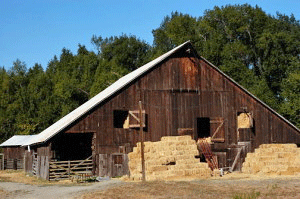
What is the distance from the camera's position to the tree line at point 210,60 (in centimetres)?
6225

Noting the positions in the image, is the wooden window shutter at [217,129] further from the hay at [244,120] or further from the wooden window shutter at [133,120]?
the wooden window shutter at [133,120]

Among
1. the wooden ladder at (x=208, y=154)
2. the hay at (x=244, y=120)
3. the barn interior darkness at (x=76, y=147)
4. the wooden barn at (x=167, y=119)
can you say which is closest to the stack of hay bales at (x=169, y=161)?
the wooden barn at (x=167, y=119)

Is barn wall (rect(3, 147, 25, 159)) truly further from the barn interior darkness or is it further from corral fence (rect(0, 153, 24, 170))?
the barn interior darkness

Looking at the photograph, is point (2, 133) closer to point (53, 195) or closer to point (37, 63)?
point (37, 63)

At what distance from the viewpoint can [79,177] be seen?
3141 centimetres

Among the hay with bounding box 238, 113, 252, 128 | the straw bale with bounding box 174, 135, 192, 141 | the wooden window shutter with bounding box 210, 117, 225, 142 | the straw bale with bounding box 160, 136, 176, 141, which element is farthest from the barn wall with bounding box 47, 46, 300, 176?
the straw bale with bounding box 174, 135, 192, 141

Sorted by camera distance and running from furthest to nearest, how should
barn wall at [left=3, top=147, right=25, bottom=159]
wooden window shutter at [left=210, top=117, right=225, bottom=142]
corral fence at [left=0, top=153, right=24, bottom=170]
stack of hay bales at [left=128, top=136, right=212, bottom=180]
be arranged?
barn wall at [left=3, top=147, right=25, bottom=159] < corral fence at [left=0, top=153, right=24, bottom=170] < wooden window shutter at [left=210, top=117, right=225, bottom=142] < stack of hay bales at [left=128, top=136, right=212, bottom=180]

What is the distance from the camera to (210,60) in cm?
6625

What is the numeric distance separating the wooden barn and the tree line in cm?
1973

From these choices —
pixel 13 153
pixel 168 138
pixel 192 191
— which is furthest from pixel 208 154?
pixel 13 153

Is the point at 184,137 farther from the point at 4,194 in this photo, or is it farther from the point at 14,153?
the point at 14,153

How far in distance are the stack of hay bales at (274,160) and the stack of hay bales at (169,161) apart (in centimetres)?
519

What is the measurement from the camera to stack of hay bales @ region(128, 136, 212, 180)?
1164 inches

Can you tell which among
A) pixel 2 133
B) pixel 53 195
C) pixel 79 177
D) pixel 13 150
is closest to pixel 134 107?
pixel 79 177
